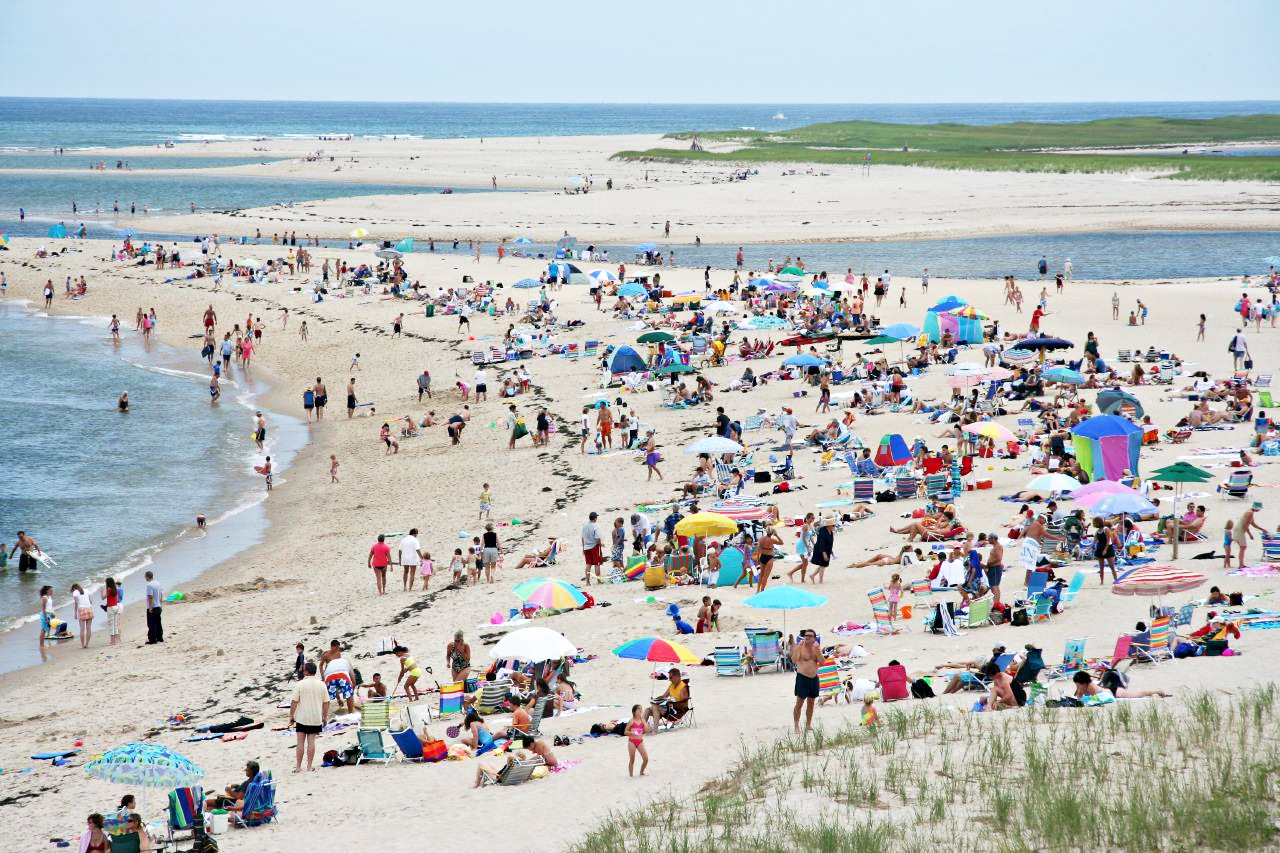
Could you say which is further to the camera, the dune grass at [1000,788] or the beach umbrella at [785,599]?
the beach umbrella at [785,599]

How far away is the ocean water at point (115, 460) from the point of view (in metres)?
23.0

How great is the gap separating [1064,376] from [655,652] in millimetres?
16326

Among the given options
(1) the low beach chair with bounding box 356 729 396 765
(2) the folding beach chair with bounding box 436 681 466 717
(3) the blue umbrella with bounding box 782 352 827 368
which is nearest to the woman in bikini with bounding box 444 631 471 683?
(2) the folding beach chair with bounding box 436 681 466 717

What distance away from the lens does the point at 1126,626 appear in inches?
588

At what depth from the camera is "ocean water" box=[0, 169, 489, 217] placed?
77.1 meters

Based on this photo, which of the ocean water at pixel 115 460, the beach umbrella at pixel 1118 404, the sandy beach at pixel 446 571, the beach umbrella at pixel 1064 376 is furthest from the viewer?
the beach umbrella at pixel 1064 376

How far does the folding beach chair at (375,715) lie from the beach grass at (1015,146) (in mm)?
78601

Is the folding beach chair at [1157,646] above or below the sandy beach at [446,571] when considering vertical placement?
above

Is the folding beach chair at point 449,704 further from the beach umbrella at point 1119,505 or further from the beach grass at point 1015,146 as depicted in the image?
the beach grass at point 1015,146

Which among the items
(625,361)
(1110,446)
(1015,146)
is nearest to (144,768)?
(1110,446)

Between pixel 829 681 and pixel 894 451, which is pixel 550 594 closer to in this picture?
pixel 829 681

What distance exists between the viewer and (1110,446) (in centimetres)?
2002

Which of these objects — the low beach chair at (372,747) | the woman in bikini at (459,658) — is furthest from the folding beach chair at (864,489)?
the low beach chair at (372,747)

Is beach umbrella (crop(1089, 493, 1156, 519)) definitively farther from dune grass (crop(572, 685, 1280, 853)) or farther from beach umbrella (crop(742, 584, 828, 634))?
dune grass (crop(572, 685, 1280, 853))
